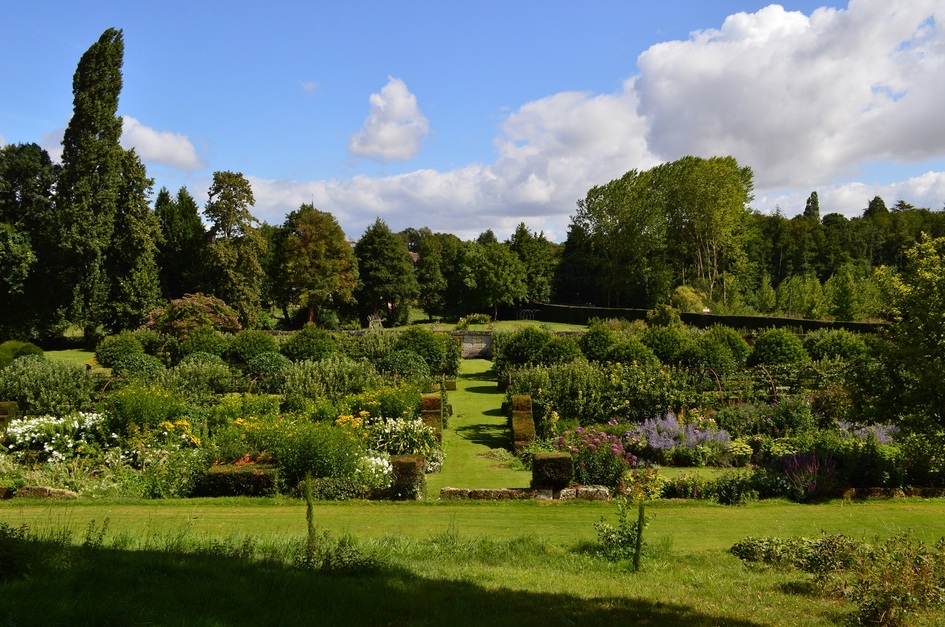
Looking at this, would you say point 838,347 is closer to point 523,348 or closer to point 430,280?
point 523,348

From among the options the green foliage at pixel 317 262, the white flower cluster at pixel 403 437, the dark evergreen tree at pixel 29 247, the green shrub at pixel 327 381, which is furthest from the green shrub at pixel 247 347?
the green foliage at pixel 317 262

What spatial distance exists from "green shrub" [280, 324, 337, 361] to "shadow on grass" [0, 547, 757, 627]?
42.0 ft

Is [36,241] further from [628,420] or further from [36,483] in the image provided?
[628,420]

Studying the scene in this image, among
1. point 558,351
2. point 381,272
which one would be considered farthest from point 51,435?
point 381,272

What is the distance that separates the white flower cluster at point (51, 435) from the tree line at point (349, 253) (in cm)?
1174

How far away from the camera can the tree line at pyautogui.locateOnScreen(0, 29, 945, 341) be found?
28375 millimetres

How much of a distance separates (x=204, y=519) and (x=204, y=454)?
221cm

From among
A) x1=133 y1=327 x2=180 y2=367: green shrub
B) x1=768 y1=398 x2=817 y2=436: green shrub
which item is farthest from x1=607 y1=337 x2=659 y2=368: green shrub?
x1=133 y1=327 x2=180 y2=367: green shrub

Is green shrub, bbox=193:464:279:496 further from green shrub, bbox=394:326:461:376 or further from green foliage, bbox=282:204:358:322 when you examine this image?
green foliage, bbox=282:204:358:322

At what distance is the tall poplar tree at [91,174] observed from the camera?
27.5 m

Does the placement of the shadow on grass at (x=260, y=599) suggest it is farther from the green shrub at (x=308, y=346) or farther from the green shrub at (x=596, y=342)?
the green shrub at (x=308, y=346)

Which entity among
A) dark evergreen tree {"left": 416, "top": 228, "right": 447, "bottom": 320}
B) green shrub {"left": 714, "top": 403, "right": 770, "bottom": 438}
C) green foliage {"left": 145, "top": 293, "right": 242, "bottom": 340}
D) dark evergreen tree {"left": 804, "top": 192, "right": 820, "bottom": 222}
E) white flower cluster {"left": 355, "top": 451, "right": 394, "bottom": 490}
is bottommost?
white flower cluster {"left": 355, "top": 451, "right": 394, "bottom": 490}

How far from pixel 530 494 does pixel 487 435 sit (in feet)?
14.5

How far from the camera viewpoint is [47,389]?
40.7 ft
